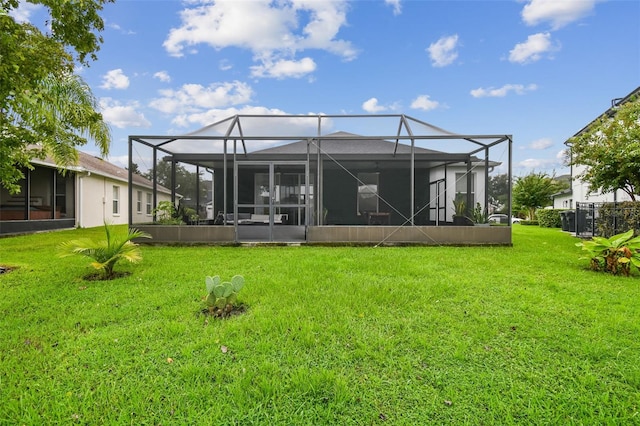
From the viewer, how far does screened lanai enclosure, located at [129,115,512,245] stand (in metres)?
9.12

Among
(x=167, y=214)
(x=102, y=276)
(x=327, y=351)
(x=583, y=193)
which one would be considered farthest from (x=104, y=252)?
(x=583, y=193)

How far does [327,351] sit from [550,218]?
72.1 feet

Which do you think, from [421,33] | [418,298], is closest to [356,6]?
[421,33]

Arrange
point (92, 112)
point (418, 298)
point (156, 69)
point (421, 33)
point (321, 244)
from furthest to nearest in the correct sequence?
point (156, 69) → point (421, 33) → point (321, 244) → point (92, 112) → point (418, 298)

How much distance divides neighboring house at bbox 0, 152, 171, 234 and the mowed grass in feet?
25.6

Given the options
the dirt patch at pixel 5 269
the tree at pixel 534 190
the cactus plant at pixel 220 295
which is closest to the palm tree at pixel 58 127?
the dirt patch at pixel 5 269

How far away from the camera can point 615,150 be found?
372 inches

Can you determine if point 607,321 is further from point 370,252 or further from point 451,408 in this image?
point 370,252

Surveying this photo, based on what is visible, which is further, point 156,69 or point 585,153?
point 156,69

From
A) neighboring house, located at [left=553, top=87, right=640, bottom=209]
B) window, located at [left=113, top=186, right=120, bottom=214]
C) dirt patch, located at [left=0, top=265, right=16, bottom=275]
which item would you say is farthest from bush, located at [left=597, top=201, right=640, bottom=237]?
window, located at [left=113, top=186, right=120, bottom=214]

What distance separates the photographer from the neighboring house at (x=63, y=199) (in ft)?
41.7

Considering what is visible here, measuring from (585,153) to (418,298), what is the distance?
10.3 meters

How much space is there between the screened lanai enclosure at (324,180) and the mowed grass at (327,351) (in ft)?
12.6

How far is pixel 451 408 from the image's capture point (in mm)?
2176
